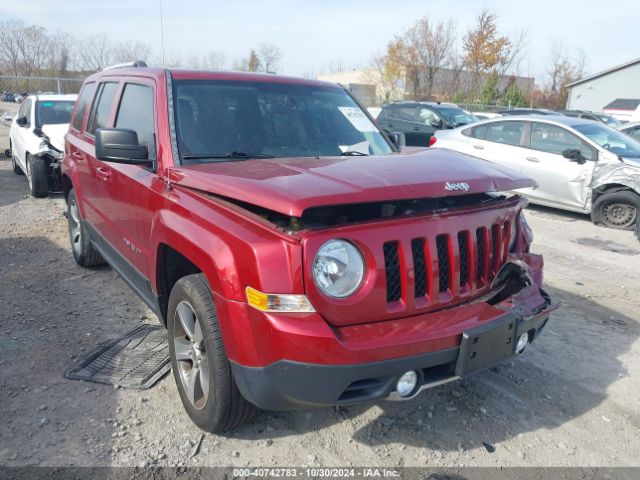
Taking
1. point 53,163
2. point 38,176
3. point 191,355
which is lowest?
point 191,355

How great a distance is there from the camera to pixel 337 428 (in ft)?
9.84

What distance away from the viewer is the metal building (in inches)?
1603

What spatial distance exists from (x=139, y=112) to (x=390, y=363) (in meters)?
2.53

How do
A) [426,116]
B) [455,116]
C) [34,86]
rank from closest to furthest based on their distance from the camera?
1. [426,116]
2. [455,116]
3. [34,86]

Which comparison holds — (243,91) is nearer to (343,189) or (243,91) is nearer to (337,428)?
(343,189)

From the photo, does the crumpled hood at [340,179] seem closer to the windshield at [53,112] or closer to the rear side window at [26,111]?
the windshield at [53,112]

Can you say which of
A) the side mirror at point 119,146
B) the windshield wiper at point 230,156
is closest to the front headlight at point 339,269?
the windshield wiper at point 230,156

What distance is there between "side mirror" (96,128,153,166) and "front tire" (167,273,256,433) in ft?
2.84

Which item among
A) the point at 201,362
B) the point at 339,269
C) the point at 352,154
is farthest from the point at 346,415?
the point at 352,154

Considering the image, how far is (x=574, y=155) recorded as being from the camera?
816cm

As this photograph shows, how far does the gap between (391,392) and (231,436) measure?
1006 mm

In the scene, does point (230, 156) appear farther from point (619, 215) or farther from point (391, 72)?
point (391, 72)

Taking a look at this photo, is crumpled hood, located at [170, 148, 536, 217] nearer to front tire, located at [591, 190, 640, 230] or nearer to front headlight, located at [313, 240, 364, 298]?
front headlight, located at [313, 240, 364, 298]

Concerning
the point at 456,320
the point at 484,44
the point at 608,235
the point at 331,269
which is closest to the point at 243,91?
the point at 331,269
